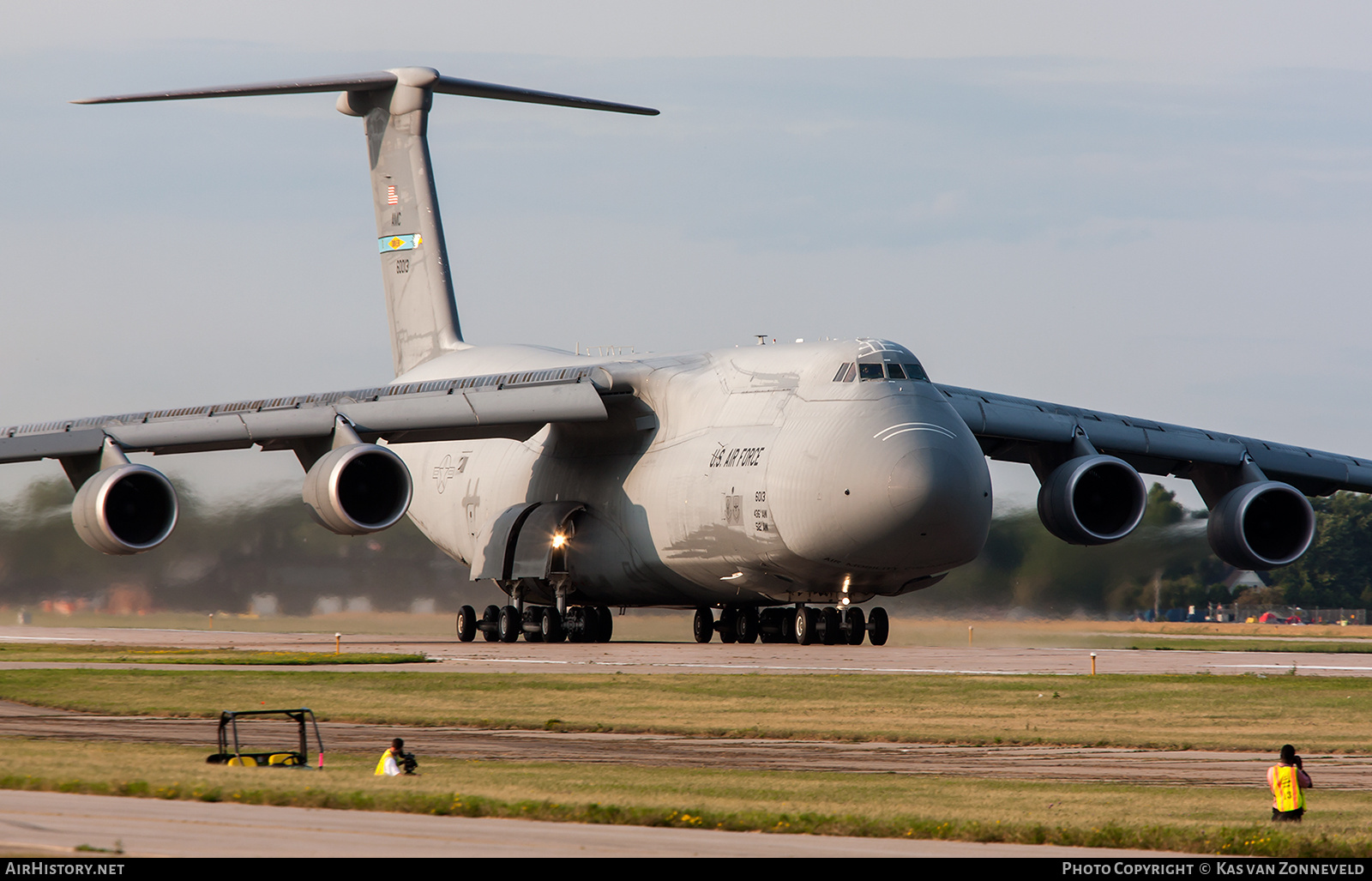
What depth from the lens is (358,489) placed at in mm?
28891

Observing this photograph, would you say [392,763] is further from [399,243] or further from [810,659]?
[399,243]

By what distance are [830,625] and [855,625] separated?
0.42 meters

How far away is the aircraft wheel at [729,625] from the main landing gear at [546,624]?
2065 mm

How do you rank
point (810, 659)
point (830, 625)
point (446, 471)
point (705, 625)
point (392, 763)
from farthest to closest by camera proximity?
point (446, 471)
point (705, 625)
point (830, 625)
point (810, 659)
point (392, 763)

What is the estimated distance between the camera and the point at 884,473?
25047mm

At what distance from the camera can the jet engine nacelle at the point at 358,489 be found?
91.7 ft

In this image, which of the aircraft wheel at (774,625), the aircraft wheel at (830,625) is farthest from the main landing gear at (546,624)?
the aircraft wheel at (830,625)

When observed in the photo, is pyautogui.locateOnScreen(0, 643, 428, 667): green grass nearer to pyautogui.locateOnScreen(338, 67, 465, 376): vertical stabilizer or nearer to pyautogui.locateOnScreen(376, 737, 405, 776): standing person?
pyautogui.locateOnScreen(338, 67, 465, 376): vertical stabilizer

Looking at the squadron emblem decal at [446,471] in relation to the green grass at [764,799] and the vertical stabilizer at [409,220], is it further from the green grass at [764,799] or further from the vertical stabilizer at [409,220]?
the green grass at [764,799]

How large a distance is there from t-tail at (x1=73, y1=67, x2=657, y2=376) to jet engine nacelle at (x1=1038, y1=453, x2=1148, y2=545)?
1457cm

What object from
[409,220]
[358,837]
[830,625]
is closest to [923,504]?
[830,625]

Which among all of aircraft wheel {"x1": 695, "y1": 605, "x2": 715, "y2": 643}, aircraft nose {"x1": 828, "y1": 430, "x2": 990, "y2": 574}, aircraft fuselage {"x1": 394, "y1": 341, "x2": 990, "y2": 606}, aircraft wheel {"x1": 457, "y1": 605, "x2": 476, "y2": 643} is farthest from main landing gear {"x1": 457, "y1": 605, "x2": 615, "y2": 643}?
aircraft nose {"x1": 828, "y1": 430, "x2": 990, "y2": 574}

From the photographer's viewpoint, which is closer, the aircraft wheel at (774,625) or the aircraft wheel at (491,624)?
the aircraft wheel at (774,625)
